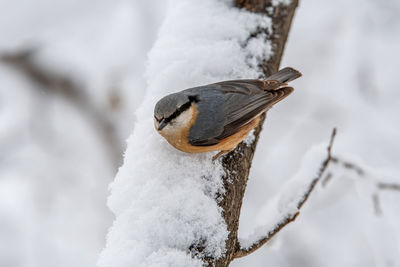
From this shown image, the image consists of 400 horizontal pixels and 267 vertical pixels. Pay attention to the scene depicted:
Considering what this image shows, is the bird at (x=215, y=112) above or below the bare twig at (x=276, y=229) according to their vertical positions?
above

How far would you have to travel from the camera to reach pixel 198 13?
280cm

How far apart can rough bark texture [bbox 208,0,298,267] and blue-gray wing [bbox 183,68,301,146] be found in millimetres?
133

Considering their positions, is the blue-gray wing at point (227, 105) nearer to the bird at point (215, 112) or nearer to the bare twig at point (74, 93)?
the bird at point (215, 112)

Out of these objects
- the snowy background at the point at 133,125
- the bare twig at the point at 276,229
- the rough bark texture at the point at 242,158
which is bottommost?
the snowy background at the point at 133,125

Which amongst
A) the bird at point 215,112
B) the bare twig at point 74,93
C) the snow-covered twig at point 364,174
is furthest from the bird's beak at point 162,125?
the bare twig at point 74,93

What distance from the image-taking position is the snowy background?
492 centimetres

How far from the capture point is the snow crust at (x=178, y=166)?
1725 mm

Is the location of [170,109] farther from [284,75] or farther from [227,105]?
[284,75]

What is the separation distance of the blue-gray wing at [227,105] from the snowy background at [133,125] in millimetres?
2234

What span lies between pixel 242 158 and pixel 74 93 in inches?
146

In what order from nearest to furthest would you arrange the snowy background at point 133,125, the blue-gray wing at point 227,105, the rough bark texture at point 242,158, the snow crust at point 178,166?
the snow crust at point 178,166 < the rough bark texture at point 242,158 < the blue-gray wing at point 227,105 < the snowy background at point 133,125

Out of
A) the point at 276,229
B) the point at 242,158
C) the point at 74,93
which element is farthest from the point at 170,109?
the point at 74,93

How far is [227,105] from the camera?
2613mm

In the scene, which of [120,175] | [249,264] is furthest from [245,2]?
[249,264]
